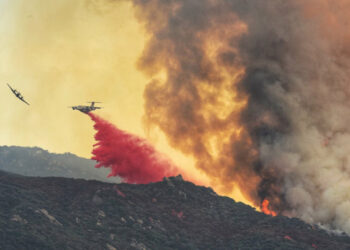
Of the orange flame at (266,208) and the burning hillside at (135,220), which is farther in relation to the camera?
the orange flame at (266,208)

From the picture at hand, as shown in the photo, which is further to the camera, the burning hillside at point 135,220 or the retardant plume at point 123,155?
the retardant plume at point 123,155

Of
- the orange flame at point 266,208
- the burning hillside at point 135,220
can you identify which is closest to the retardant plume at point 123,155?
the burning hillside at point 135,220

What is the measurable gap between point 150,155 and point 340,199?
53.0 meters

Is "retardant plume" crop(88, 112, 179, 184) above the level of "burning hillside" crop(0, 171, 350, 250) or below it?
above

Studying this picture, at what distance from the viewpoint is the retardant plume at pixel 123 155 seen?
472 ft

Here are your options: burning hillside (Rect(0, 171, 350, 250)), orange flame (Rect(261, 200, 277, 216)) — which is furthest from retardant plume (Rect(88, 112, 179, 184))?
orange flame (Rect(261, 200, 277, 216))

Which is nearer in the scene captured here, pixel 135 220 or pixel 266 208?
pixel 135 220

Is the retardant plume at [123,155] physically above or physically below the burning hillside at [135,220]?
above

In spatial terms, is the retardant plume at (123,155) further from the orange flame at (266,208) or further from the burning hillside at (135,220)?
the orange flame at (266,208)

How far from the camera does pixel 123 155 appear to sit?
478 ft

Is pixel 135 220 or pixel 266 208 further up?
pixel 266 208

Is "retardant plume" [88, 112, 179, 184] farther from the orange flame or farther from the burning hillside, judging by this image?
the orange flame

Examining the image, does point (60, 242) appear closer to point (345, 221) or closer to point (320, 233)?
point (320, 233)

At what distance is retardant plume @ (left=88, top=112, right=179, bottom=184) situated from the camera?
472 ft
